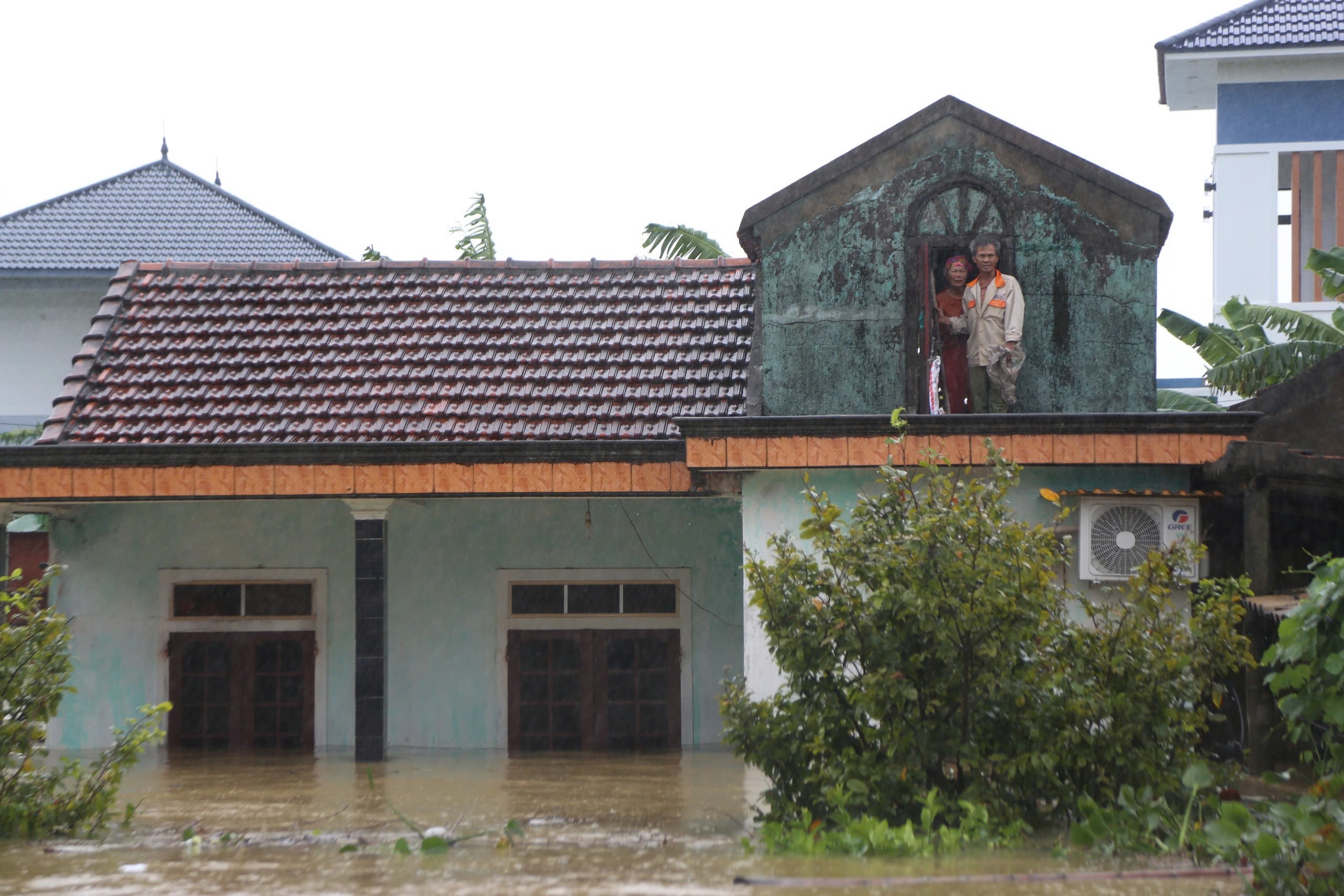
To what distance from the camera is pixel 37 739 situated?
7.49 meters

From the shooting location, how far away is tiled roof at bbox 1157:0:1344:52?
60.7 feet

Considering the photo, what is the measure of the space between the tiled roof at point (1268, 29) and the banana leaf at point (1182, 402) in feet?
15.9

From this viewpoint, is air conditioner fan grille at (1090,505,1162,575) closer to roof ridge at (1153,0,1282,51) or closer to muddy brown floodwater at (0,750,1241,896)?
muddy brown floodwater at (0,750,1241,896)

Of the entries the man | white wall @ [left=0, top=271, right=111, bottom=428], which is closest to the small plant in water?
the man

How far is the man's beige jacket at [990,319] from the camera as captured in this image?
1040cm

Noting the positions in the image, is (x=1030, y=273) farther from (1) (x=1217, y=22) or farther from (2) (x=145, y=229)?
(2) (x=145, y=229)

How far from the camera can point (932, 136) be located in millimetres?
10617

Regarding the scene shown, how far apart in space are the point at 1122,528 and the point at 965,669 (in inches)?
128

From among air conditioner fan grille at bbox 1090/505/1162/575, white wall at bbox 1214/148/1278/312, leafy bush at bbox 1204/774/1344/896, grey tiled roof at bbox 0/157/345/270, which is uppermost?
grey tiled roof at bbox 0/157/345/270

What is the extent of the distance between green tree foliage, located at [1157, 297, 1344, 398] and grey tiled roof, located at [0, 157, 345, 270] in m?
14.6

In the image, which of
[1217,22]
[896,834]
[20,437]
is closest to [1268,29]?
[1217,22]

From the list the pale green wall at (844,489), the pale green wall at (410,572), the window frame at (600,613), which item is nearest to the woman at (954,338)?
the pale green wall at (844,489)

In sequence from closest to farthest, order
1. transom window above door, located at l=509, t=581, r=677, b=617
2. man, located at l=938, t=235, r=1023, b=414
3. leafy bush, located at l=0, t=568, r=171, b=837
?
1. leafy bush, located at l=0, t=568, r=171, b=837
2. man, located at l=938, t=235, r=1023, b=414
3. transom window above door, located at l=509, t=581, r=677, b=617

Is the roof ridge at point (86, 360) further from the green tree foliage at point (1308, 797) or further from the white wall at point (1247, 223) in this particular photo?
the white wall at point (1247, 223)
